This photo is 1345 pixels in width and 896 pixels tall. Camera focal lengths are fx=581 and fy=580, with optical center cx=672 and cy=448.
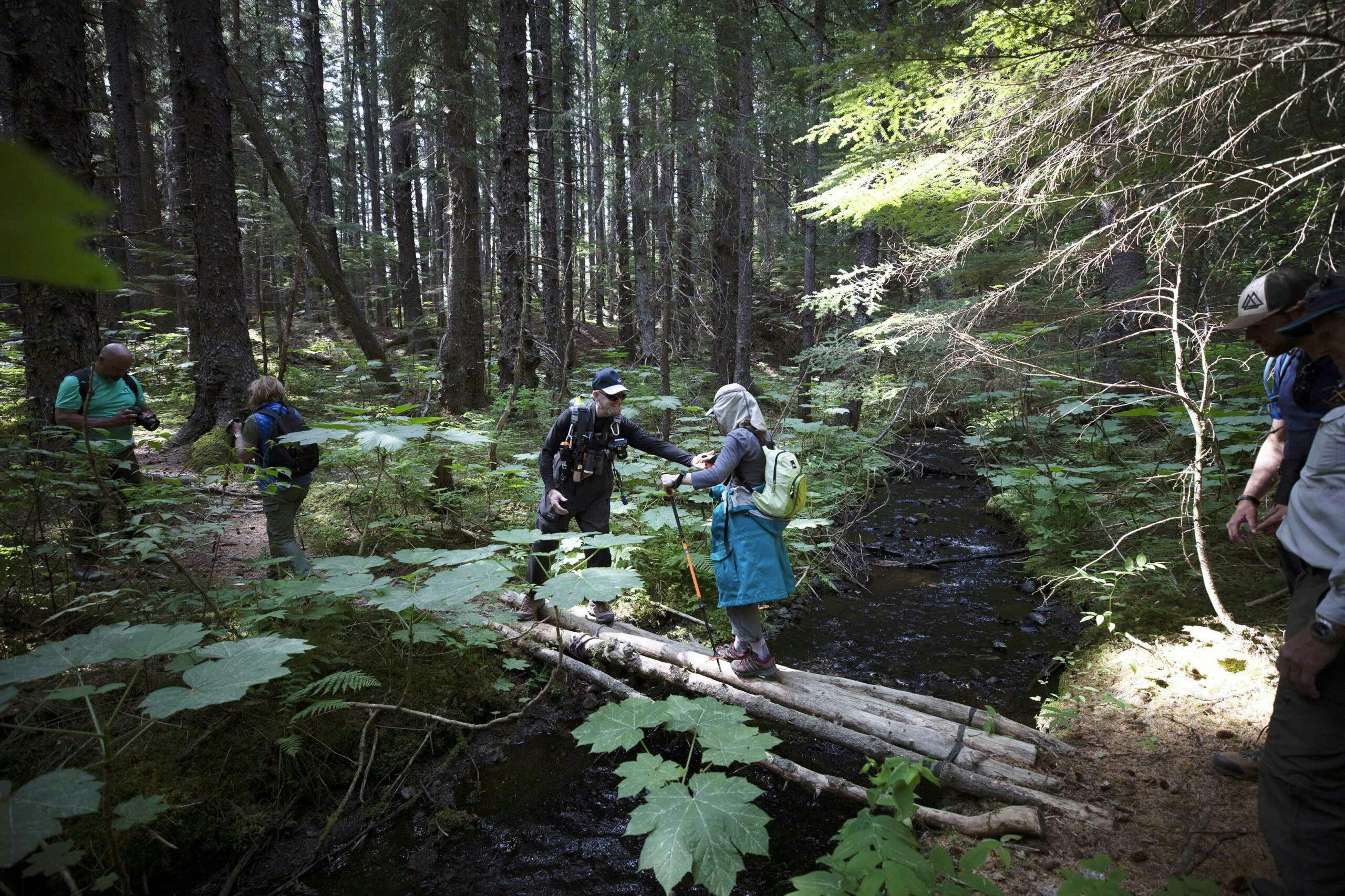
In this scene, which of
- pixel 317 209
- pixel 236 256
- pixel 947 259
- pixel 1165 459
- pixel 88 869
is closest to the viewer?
pixel 88 869

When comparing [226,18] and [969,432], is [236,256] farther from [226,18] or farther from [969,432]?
[226,18]

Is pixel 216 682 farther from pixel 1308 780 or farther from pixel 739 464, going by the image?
pixel 1308 780

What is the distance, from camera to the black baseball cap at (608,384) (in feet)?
16.5

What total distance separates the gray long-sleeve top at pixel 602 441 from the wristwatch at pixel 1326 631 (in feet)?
12.1

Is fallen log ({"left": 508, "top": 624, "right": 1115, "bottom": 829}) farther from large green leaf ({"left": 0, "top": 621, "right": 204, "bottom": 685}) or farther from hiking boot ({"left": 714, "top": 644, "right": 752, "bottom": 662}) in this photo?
large green leaf ({"left": 0, "top": 621, "right": 204, "bottom": 685})

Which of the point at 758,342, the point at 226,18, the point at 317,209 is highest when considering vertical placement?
the point at 226,18

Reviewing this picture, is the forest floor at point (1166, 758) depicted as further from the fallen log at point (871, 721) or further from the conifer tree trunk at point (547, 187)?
the conifer tree trunk at point (547, 187)

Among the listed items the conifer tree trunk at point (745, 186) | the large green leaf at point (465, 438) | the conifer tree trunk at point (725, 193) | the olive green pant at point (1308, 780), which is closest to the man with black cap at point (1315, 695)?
the olive green pant at point (1308, 780)

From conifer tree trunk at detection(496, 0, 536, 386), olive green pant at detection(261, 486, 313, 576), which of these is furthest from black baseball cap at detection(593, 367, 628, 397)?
conifer tree trunk at detection(496, 0, 536, 386)

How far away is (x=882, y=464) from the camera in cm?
859

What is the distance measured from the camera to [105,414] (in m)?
5.30

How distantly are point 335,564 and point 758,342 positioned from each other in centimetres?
2116

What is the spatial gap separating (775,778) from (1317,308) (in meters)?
3.76

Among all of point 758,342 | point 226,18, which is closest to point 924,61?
point 758,342
